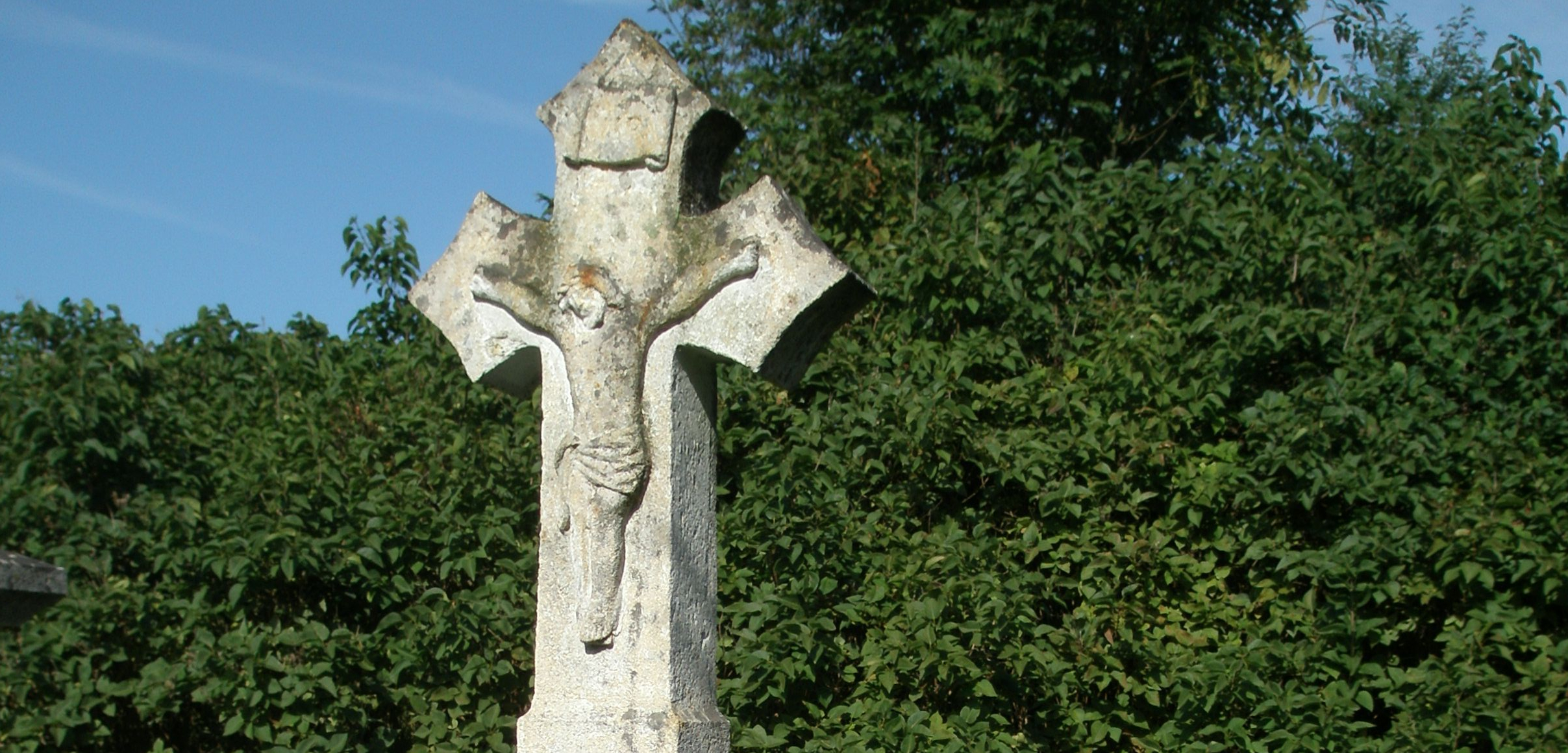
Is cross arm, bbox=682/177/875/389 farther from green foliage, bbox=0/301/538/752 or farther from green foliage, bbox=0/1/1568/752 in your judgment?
green foliage, bbox=0/301/538/752

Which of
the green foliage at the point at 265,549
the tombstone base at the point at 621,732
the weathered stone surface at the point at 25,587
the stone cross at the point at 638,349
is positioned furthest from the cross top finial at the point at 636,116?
the green foliage at the point at 265,549

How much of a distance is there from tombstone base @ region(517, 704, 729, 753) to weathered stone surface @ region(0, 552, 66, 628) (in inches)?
59.0

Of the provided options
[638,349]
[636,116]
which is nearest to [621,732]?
[638,349]

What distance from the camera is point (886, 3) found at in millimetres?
10289

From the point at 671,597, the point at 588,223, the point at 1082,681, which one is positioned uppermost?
the point at 588,223

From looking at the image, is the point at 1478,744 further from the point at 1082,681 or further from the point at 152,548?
A: the point at 152,548

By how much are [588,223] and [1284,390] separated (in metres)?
4.61

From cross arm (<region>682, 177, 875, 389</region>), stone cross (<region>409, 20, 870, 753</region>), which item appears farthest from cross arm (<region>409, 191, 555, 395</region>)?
cross arm (<region>682, 177, 875, 389</region>)

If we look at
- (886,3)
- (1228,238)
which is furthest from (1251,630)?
(886,3)

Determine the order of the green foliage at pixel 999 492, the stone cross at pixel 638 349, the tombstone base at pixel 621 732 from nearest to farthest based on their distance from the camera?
1. the tombstone base at pixel 621 732
2. the stone cross at pixel 638 349
3. the green foliage at pixel 999 492

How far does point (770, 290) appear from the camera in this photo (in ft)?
11.7

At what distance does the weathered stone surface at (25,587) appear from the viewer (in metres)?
4.07

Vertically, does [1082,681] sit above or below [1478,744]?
above

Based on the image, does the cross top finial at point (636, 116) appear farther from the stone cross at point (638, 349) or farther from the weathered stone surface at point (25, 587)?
the weathered stone surface at point (25, 587)
